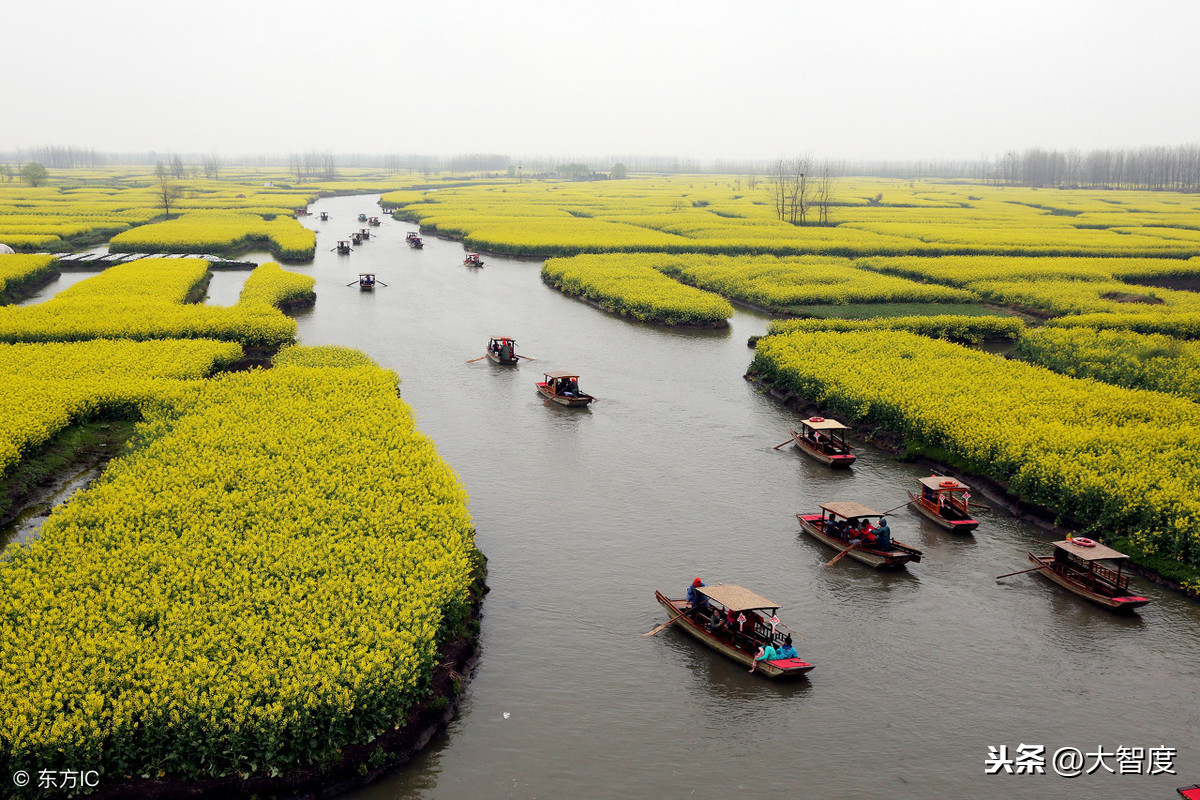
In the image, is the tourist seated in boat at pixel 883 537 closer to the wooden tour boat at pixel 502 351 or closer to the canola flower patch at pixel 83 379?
the wooden tour boat at pixel 502 351

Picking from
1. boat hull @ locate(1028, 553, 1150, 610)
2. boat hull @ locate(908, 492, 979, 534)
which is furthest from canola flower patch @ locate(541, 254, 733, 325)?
boat hull @ locate(1028, 553, 1150, 610)

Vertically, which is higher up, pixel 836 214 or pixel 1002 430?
pixel 836 214

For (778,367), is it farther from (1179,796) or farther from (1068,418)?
(1179,796)

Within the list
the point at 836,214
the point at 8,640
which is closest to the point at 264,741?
the point at 8,640

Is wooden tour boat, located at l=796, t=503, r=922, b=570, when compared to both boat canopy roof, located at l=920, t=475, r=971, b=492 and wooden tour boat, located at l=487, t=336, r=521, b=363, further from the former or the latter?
wooden tour boat, located at l=487, t=336, r=521, b=363

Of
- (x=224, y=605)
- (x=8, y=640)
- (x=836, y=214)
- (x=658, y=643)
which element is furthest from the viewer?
(x=836, y=214)

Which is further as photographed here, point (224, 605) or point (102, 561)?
point (102, 561)

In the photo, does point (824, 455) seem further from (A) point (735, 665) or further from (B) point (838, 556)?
(A) point (735, 665)
